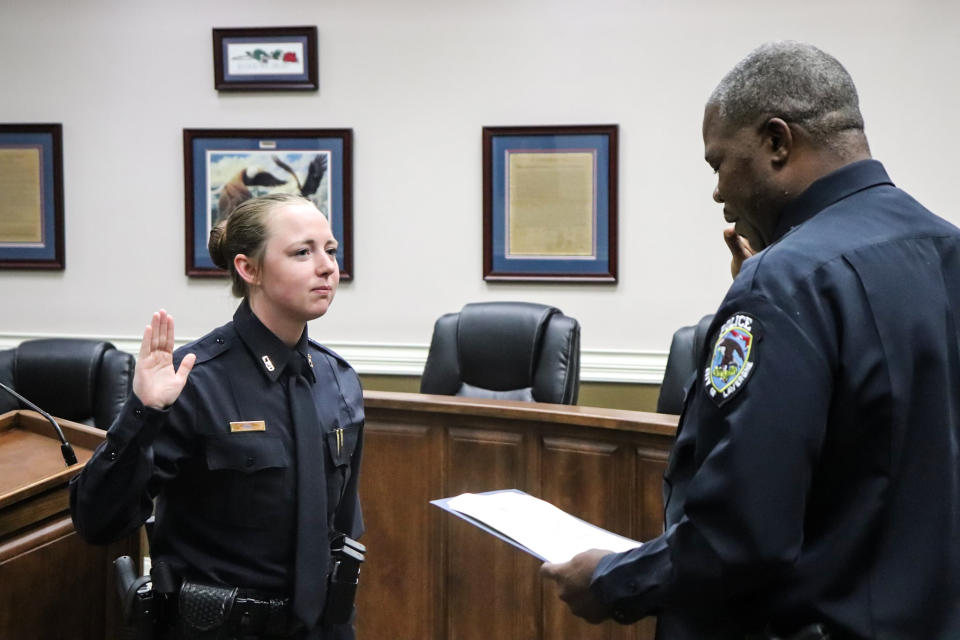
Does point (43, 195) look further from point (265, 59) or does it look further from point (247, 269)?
point (247, 269)

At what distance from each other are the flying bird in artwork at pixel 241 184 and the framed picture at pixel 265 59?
429 millimetres

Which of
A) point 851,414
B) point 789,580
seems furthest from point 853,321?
point 789,580

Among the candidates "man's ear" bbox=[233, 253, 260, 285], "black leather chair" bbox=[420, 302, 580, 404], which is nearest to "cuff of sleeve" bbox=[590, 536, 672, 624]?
"man's ear" bbox=[233, 253, 260, 285]

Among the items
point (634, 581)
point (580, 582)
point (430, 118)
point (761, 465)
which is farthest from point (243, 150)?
point (761, 465)

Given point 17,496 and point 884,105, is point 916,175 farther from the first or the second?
point 17,496

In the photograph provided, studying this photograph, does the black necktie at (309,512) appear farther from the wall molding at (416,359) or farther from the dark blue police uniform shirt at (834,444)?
the wall molding at (416,359)

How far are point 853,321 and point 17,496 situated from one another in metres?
1.61

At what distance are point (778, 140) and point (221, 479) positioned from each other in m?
1.08

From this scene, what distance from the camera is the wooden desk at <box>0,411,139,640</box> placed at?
1961mm

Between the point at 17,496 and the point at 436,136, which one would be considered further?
the point at 436,136

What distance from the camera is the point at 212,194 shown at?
17.0 ft

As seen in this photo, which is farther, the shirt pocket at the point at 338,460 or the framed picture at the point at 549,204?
the framed picture at the point at 549,204

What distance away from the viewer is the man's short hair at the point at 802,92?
1210 millimetres

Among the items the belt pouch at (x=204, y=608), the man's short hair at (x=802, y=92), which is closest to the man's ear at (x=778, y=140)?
the man's short hair at (x=802, y=92)
